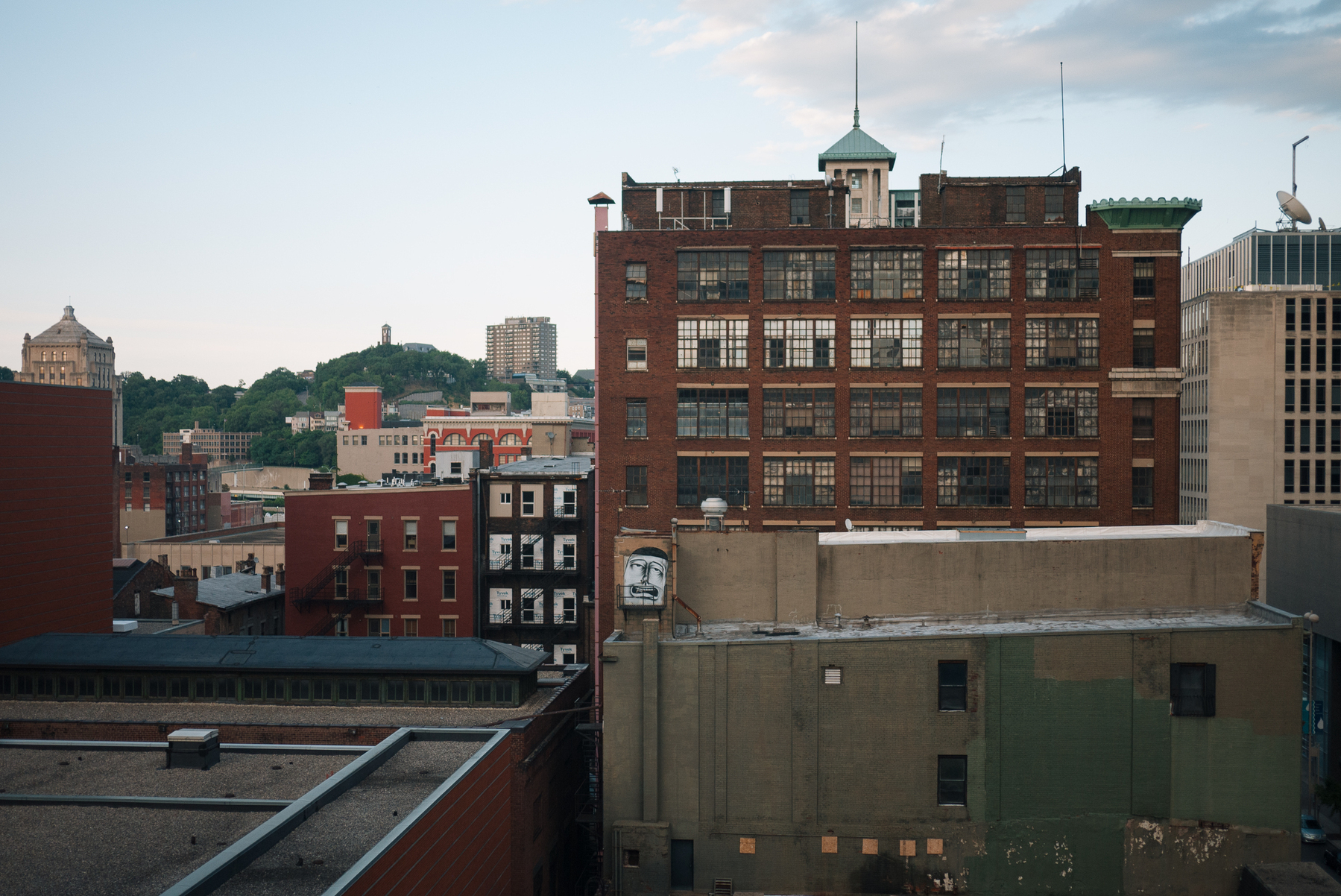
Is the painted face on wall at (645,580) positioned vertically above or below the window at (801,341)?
below

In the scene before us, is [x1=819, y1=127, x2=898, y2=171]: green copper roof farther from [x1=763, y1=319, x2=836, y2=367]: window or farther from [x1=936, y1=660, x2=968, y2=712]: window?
[x1=936, y1=660, x2=968, y2=712]: window

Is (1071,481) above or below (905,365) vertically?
below

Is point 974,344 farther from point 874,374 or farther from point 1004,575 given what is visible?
point 1004,575

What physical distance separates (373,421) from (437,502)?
14082 cm

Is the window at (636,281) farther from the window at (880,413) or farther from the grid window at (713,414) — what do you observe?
the window at (880,413)

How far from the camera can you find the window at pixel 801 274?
49.5 m

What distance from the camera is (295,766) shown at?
94.7ft

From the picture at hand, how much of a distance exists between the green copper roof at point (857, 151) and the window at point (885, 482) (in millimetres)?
19403

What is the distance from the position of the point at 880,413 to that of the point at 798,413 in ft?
13.8

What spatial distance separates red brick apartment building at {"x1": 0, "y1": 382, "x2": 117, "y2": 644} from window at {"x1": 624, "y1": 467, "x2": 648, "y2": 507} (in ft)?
89.0

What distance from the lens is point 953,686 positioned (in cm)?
3005

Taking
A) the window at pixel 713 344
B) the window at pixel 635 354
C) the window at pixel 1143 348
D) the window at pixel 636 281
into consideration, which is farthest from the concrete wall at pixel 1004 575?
the window at pixel 636 281

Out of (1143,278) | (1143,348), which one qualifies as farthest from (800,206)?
(1143,348)

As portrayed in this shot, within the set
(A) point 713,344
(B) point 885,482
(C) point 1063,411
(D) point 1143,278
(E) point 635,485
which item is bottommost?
(E) point 635,485
